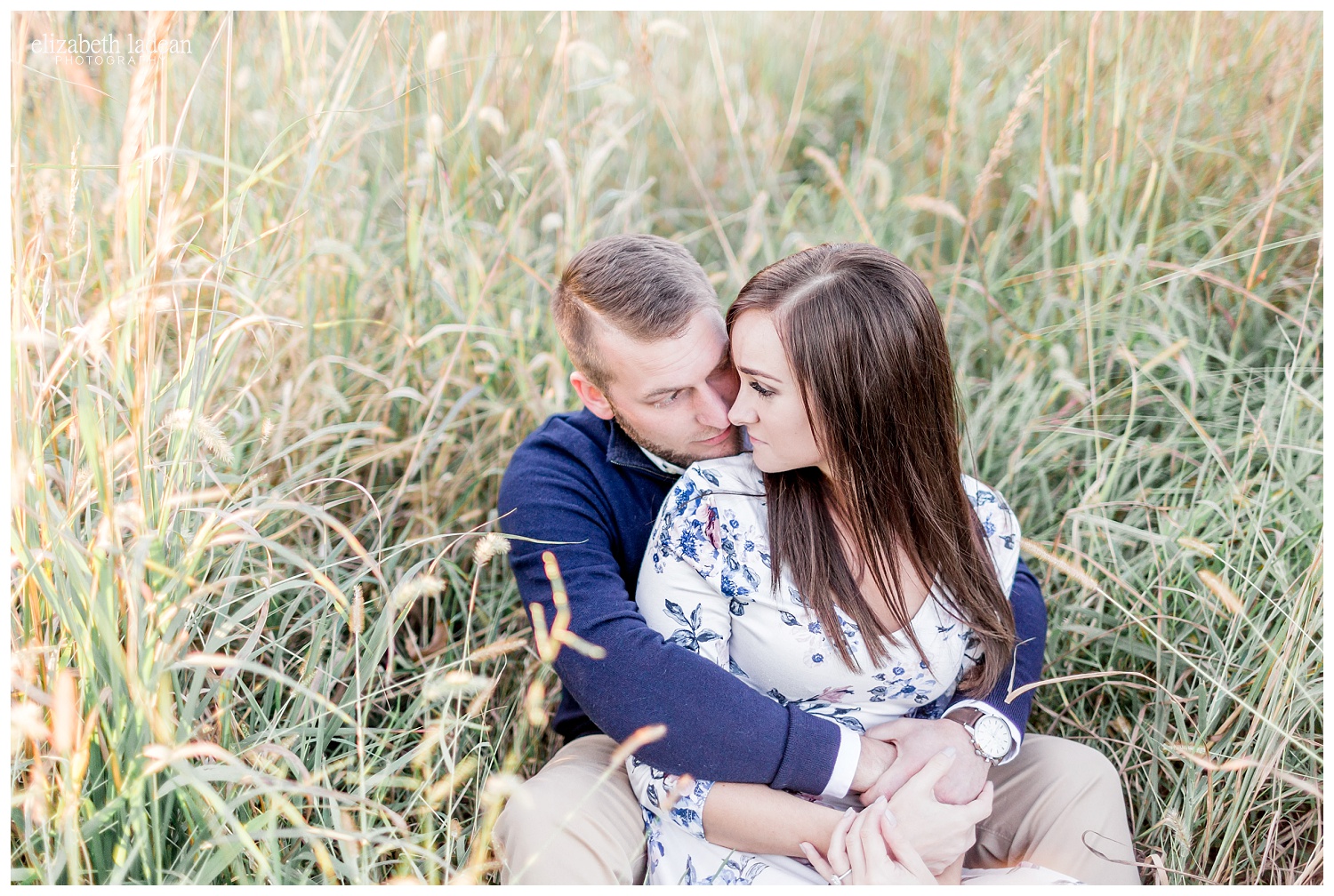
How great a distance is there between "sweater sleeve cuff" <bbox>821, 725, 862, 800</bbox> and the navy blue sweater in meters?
0.01

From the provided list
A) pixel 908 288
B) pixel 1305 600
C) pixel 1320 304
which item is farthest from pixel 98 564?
pixel 1320 304

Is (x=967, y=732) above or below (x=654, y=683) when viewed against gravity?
below

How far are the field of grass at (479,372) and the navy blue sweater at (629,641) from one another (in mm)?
158

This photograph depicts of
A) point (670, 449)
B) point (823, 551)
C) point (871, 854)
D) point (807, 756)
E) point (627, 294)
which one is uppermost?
point (627, 294)

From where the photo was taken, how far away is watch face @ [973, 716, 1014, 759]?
183cm

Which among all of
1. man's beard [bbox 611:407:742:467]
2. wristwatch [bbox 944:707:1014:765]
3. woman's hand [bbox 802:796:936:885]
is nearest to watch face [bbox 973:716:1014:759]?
wristwatch [bbox 944:707:1014:765]

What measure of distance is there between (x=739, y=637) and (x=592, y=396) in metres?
0.62

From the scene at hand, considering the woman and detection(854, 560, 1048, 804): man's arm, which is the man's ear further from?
detection(854, 560, 1048, 804): man's arm

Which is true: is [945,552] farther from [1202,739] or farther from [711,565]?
[1202,739]

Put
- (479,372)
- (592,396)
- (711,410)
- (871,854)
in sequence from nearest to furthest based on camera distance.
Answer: (871,854), (711,410), (592,396), (479,372)

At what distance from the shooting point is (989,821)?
1.98 m

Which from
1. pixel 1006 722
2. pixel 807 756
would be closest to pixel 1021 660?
pixel 1006 722

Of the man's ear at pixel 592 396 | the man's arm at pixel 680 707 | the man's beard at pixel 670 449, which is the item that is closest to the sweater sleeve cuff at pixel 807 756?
the man's arm at pixel 680 707

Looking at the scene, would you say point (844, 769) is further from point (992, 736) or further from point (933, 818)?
point (992, 736)
